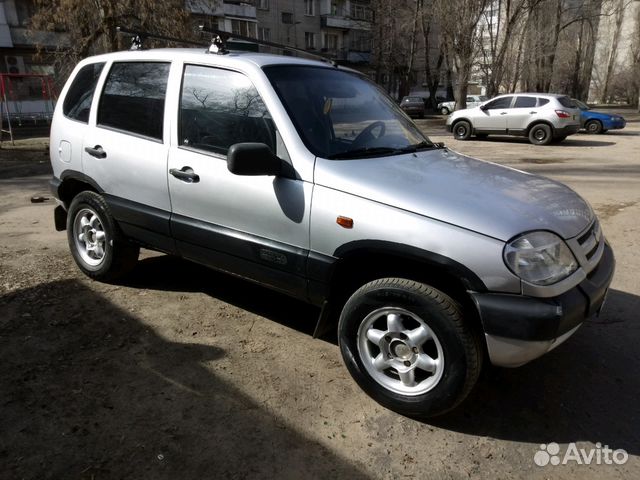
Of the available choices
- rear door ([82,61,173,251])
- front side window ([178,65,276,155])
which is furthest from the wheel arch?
rear door ([82,61,173,251])

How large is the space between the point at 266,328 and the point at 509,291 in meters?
1.94

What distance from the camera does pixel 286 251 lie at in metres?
3.04

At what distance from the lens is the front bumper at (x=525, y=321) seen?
7.71 feet

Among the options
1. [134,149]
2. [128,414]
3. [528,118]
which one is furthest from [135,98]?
[528,118]

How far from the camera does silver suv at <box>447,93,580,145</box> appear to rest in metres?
16.4

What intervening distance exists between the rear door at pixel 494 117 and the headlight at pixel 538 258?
16.2 m

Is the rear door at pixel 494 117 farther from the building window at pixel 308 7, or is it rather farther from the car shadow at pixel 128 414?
the building window at pixel 308 7

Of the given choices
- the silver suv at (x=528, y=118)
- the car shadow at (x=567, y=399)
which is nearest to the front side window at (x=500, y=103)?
the silver suv at (x=528, y=118)

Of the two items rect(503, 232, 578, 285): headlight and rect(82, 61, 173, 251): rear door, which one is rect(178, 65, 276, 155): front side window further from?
rect(503, 232, 578, 285): headlight

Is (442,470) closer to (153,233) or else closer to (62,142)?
(153,233)

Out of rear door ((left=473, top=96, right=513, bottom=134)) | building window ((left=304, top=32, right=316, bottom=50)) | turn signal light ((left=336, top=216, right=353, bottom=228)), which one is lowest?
rear door ((left=473, top=96, right=513, bottom=134))

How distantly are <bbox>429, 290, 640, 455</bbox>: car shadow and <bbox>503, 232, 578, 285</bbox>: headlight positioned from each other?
878 millimetres

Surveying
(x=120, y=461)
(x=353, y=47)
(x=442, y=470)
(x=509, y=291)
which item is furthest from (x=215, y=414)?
(x=353, y=47)

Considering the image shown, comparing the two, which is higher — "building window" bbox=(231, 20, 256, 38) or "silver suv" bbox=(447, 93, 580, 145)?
"building window" bbox=(231, 20, 256, 38)
